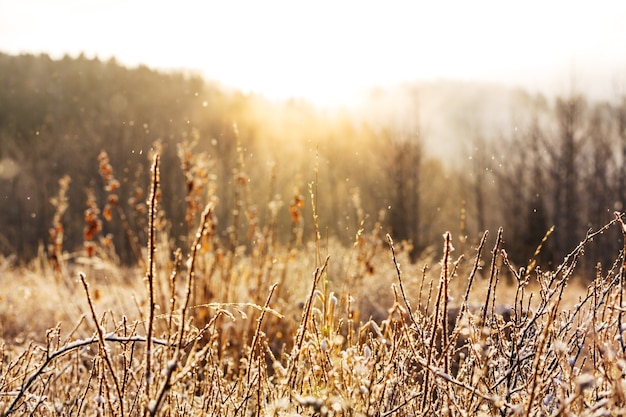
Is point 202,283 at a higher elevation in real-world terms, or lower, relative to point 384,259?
higher

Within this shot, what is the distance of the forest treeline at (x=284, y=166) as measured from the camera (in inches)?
315

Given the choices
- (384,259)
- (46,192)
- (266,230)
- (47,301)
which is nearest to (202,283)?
(266,230)

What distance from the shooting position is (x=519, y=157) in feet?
53.3

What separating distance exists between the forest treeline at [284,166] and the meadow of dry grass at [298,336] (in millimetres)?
482

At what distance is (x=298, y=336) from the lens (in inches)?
65.0

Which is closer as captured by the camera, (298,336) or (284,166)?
(298,336)

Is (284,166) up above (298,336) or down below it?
below

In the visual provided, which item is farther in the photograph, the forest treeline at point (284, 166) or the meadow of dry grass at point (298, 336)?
the forest treeline at point (284, 166)

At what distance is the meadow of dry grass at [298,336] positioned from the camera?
54.1 inches

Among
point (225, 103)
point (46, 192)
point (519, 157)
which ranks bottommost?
point (46, 192)

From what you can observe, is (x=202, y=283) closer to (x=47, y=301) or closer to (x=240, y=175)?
(x=240, y=175)

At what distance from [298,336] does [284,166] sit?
21.9 meters

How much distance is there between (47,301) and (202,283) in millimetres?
4135

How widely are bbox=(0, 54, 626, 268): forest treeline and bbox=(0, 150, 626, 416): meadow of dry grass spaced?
48 centimetres
